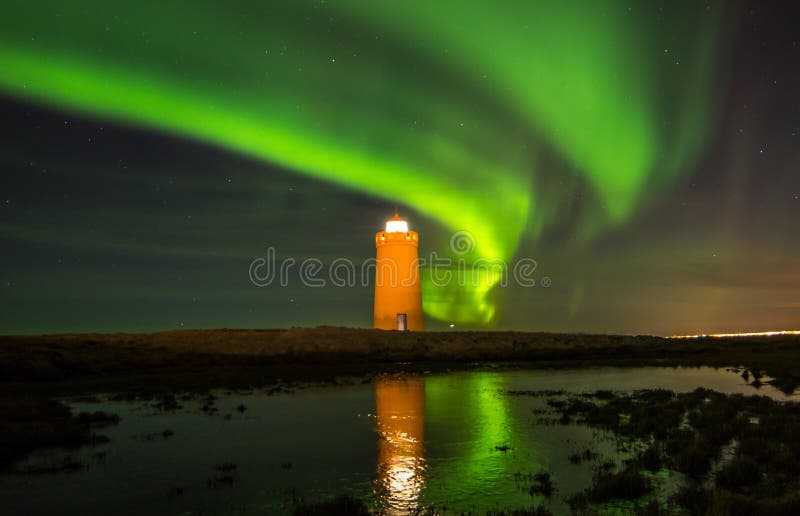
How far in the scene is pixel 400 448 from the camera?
14.1m

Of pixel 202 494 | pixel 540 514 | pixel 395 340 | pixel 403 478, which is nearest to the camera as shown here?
pixel 540 514

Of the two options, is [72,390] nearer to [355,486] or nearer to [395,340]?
[355,486]

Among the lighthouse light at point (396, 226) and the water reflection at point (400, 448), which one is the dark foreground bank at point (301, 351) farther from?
the water reflection at point (400, 448)

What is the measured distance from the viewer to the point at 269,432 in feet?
54.1

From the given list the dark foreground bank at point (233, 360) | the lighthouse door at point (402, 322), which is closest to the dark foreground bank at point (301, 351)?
the dark foreground bank at point (233, 360)

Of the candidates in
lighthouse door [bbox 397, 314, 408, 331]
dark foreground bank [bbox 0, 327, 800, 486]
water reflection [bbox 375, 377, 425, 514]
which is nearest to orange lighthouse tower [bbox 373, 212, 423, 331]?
lighthouse door [bbox 397, 314, 408, 331]

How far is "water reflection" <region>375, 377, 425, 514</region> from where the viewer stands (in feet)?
32.9

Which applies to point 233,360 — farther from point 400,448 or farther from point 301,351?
point 400,448

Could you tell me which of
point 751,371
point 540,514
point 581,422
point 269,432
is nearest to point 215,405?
point 269,432

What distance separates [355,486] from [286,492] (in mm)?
1293

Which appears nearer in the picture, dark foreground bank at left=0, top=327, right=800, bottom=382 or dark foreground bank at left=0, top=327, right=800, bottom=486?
dark foreground bank at left=0, top=327, right=800, bottom=486

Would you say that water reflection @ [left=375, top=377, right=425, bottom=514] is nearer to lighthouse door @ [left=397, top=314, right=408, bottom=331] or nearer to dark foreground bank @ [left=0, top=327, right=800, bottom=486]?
dark foreground bank @ [left=0, top=327, right=800, bottom=486]

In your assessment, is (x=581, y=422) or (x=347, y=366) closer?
(x=581, y=422)

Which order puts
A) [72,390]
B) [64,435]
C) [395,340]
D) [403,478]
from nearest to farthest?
[403,478]
[64,435]
[72,390]
[395,340]
